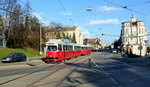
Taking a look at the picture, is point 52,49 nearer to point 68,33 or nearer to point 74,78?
point 74,78

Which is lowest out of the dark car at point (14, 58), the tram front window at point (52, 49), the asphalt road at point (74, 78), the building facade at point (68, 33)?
the asphalt road at point (74, 78)

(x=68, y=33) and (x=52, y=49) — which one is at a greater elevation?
(x=68, y=33)

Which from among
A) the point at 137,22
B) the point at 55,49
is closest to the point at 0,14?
the point at 55,49

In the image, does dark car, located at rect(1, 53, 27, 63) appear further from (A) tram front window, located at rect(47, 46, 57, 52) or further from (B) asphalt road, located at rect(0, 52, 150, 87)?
(B) asphalt road, located at rect(0, 52, 150, 87)

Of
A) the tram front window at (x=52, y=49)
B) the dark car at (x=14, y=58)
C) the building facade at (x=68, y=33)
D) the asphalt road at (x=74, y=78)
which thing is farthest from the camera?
the building facade at (x=68, y=33)

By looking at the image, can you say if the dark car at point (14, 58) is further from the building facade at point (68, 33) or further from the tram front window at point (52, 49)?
the building facade at point (68, 33)

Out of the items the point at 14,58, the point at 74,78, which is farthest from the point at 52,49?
the point at 74,78

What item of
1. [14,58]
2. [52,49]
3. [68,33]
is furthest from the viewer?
[68,33]

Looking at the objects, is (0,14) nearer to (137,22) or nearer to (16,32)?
(16,32)

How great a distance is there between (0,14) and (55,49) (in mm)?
27317

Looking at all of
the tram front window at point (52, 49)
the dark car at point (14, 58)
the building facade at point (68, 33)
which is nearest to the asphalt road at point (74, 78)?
the tram front window at point (52, 49)

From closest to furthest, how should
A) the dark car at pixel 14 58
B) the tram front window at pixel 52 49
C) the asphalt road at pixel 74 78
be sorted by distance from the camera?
the asphalt road at pixel 74 78
the tram front window at pixel 52 49
the dark car at pixel 14 58

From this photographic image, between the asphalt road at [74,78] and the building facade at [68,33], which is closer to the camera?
the asphalt road at [74,78]

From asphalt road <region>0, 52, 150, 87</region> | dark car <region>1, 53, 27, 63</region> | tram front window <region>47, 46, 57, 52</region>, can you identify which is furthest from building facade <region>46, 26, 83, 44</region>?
asphalt road <region>0, 52, 150, 87</region>
